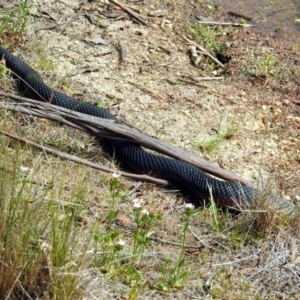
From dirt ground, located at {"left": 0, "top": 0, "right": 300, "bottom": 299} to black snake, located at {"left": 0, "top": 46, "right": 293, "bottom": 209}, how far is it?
0.13 meters

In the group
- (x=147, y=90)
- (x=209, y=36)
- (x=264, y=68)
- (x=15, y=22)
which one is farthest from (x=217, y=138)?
(x=15, y=22)

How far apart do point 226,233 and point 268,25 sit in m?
3.36

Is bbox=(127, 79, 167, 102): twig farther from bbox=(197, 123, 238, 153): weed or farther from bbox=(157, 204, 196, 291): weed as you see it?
bbox=(157, 204, 196, 291): weed

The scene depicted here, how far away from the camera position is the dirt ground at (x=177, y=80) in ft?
17.8

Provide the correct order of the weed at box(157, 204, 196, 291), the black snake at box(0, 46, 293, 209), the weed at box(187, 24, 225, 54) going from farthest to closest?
1. the weed at box(187, 24, 225, 54)
2. the black snake at box(0, 46, 293, 209)
3. the weed at box(157, 204, 196, 291)

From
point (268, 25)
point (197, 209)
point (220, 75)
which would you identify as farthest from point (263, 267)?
point (268, 25)

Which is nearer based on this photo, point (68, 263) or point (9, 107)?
point (68, 263)

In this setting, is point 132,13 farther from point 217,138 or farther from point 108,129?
point 108,129

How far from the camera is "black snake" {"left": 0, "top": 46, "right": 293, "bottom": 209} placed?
4.62m

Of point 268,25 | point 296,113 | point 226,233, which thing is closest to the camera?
point 226,233

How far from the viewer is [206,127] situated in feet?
18.7

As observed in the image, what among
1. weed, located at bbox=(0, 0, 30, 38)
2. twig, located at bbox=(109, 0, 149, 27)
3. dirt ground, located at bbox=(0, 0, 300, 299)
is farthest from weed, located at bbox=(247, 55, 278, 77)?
weed, located at bbox=(0, 0, 30, 38)

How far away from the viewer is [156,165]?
504 centimetres

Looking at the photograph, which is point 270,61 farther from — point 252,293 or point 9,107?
point 252,293
